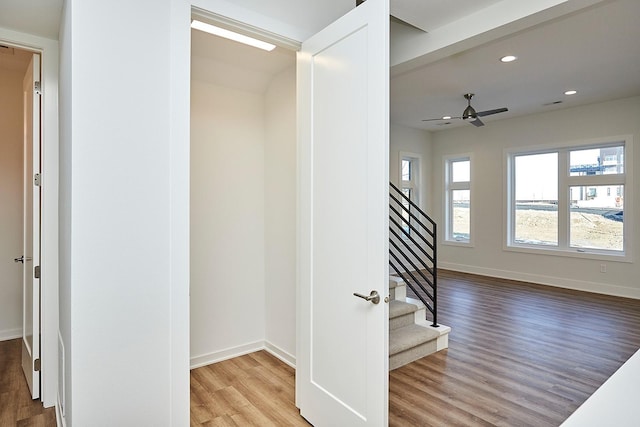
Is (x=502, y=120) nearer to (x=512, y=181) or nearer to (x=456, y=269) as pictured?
(x=512, y=181)

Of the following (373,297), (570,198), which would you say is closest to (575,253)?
(570,198)

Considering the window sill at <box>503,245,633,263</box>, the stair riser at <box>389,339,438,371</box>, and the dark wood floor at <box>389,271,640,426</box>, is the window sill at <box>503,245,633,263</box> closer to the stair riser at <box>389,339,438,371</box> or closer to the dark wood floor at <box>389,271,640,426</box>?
the dark wood floor at <box>389,271,640,426</box>

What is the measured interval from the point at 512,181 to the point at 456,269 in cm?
208

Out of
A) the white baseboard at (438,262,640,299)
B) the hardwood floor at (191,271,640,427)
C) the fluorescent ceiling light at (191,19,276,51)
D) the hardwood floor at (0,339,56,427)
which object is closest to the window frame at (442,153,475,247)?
the white baseboard at (438,262,640,299)

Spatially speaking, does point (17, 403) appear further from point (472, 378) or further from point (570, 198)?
point (570, 198)

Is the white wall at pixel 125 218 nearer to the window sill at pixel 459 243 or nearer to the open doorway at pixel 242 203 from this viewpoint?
the open doorway at pixel 242 203

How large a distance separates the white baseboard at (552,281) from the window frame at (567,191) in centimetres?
42

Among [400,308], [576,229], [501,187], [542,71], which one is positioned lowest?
[400,308]

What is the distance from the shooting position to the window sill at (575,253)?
5.50 m

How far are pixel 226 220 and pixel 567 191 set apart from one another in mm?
5854

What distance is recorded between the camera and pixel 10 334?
365 cm

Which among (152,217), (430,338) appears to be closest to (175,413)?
(152,217)

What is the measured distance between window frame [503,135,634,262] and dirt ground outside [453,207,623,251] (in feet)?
0.26

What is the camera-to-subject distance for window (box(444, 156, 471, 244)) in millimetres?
7504
